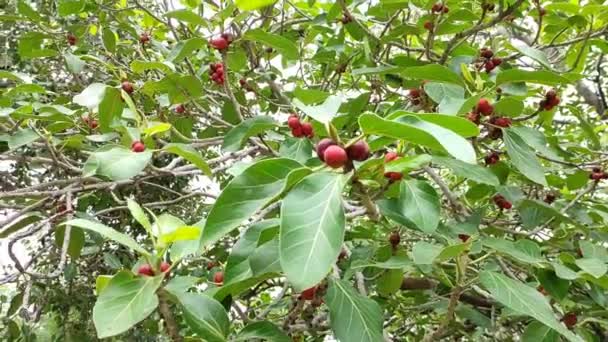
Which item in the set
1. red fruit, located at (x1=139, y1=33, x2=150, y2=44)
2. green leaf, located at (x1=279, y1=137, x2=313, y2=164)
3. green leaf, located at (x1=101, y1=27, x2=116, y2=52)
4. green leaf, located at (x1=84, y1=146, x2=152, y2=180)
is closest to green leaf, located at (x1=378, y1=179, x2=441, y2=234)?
green leaf, located at (x1=279, y1=137, x2=313, y2=164)

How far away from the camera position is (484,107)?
5.46 feet

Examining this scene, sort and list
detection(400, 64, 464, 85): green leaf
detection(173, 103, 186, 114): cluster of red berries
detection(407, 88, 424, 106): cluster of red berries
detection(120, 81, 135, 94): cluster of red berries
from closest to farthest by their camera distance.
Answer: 1. detection(400, 64, 464, 85): green leaf
2. detection(120, 81, 135, 94): cluster of red berries
3. detection(407, 88, 424, 106): cluster of red berries
4. detection(173, 103, 186, 114): cluster of red berries

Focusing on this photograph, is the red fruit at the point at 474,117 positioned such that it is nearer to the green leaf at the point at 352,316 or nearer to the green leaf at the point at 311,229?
the green leaf at the point at 352,316

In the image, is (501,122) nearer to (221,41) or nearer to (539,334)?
(539,334)

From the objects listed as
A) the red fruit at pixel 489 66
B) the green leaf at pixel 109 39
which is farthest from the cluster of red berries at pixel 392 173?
the green leaf at pixel 109 39

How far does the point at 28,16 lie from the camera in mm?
2643

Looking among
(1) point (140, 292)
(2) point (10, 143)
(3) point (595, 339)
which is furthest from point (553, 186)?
(2) point (10, 143)

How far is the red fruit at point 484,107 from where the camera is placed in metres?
1.66

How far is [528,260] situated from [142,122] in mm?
1152

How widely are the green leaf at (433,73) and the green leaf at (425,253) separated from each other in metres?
0.49

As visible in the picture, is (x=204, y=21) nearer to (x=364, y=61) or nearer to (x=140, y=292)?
(x=364, y=61)

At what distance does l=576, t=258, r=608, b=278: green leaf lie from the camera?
1433 mm

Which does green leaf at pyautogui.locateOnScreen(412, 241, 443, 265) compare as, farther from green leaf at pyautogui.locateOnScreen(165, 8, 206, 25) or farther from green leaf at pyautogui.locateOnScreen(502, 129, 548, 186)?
green leaf at pyautogui.locateOnScreen(165, 8, 206, 25)

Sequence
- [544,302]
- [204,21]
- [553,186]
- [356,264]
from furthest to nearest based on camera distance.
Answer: [553,186] < [204,21] < [356,264] < [544,302]
